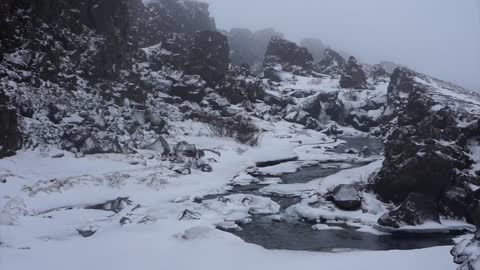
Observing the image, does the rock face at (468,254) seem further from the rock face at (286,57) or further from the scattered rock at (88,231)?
the rock face at (286,57)

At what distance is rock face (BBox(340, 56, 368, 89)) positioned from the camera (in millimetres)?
90750

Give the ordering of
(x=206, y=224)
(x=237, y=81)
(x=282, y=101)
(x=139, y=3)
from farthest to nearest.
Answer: (x=139, y=3) → (x=282, y=101) → (x=237, y=81) → (x=206, y=224)

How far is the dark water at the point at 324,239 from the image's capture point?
65.2 feet

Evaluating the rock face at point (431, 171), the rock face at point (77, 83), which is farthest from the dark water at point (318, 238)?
the rock face at point (77, 83)

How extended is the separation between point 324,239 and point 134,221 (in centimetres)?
949

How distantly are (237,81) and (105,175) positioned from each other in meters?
45.1

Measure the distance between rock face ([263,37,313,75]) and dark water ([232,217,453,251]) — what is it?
80.2 m

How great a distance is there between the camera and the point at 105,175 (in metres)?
29.0

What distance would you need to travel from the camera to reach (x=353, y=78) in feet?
299

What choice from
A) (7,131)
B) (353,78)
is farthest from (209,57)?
(7,131)

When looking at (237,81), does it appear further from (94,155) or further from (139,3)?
(94,155)

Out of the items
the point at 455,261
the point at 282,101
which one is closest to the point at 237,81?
the point at 282,101

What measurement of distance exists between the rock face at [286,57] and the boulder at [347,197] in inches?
2982

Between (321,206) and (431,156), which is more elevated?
(431,156)
